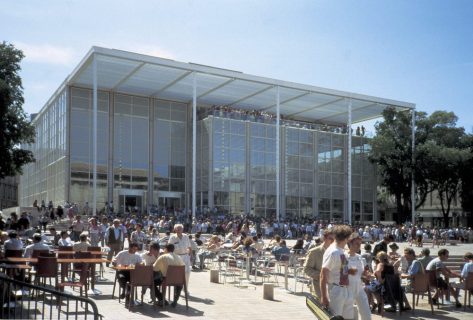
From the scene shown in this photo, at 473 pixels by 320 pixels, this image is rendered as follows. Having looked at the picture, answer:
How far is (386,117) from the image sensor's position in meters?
48.5

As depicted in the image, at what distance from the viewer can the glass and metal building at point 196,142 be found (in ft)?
135

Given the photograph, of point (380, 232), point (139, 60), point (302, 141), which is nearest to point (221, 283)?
point (139, 60)

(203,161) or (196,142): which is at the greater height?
(196,142)

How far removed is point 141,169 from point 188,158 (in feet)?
14.1

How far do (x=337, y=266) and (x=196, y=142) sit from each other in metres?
40.2

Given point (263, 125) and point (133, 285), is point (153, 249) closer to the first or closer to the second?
point (133, 285)

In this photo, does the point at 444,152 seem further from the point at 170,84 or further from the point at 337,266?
the point at 337,266

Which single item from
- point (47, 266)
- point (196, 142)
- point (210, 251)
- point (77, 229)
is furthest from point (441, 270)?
point (196, 142)

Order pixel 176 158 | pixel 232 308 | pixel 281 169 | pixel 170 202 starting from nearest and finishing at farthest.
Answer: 1. pixel 232 308
2. pixel 170 202
3. pixel 176 158
4. pixel 281 169

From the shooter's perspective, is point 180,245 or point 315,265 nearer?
point 315,265

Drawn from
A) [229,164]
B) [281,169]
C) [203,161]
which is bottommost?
[281,169]

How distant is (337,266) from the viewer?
244 inches

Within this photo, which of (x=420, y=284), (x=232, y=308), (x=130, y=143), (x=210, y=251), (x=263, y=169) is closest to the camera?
(x=232, y=308)

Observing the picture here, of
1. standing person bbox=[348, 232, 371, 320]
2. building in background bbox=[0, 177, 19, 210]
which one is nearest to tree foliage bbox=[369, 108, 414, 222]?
standing person bbox=[348, 232, 371, 320]
